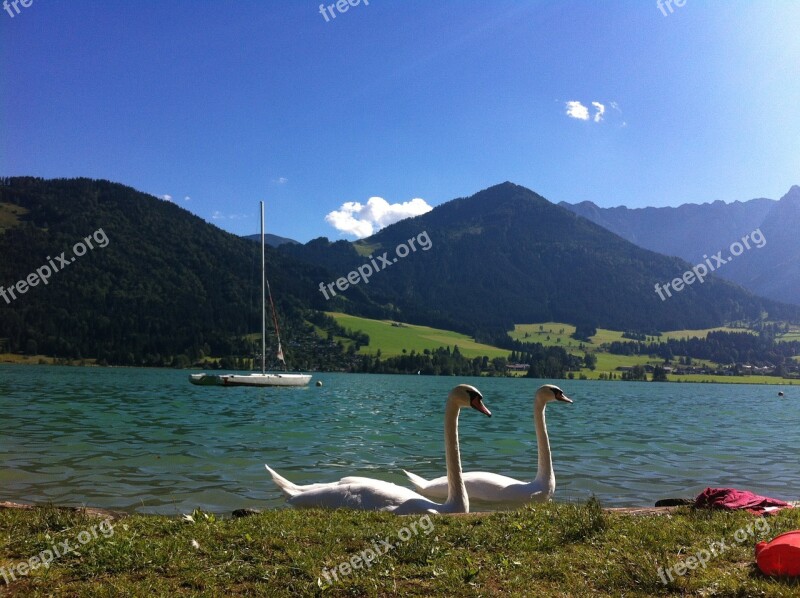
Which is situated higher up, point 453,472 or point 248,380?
point 453,472

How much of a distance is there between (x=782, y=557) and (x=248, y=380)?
71.3 metres

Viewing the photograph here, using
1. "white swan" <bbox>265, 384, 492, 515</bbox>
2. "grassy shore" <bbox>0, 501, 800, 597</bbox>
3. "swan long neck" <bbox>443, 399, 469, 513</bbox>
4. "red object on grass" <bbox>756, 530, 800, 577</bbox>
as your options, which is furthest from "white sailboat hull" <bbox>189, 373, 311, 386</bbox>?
"red object on grass" <bbox>756, 530, 800, 577</bbox>

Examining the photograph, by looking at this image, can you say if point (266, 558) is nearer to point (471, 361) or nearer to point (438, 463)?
point (438, 463)

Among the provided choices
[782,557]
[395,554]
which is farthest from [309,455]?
[782,557]

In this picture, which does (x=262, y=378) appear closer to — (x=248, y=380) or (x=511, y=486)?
(x=248, y=380)

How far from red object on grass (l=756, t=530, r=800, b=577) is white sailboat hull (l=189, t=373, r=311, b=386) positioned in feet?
232

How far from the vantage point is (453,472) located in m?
10.4

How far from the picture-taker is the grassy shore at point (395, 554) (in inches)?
221

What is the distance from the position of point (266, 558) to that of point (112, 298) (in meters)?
210

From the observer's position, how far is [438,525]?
8047 millimetres

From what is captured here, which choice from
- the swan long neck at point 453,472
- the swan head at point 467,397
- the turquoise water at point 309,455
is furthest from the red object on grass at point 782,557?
the turquoise water at point 309,455

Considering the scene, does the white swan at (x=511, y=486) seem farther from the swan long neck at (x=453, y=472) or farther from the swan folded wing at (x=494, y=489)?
the swan long neck at (x=453, y=472)

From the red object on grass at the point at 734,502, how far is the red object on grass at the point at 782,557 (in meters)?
3.36

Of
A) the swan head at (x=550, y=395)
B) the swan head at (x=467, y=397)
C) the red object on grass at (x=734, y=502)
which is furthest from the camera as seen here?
the swan head at (x=550, y=395)
